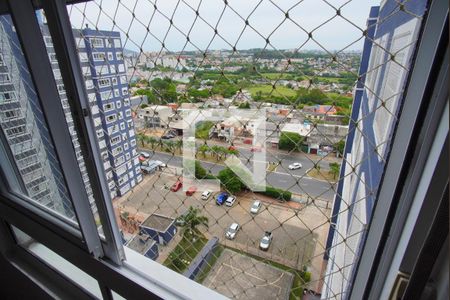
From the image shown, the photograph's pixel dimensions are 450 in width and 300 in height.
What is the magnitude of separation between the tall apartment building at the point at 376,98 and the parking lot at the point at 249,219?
88 mm

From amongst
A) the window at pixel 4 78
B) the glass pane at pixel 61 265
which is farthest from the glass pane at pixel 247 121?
the window at pixel 4 78

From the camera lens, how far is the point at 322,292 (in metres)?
0.99

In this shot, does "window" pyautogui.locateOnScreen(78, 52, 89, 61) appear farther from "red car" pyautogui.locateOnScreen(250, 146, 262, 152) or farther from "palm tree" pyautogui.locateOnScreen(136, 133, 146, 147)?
"red car" pyautogui.locateOnScreen(250, 146, 262, 152)

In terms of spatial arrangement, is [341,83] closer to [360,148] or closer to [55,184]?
[360,148]

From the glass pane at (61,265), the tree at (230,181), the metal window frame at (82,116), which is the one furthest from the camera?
the glass pane at (61,265)

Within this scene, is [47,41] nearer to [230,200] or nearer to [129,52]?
[129,52]

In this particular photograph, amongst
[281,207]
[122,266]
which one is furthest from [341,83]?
[122,266]

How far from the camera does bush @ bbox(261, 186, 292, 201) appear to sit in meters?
0.62

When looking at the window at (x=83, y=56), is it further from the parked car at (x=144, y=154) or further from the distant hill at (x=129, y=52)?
the parked car at (x=144, y=154)

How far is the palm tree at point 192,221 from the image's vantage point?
0.84m

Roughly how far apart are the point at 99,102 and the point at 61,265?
82cm

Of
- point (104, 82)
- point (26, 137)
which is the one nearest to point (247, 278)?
point (104, 82)

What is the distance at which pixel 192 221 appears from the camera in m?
0.87

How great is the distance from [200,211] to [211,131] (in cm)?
31
